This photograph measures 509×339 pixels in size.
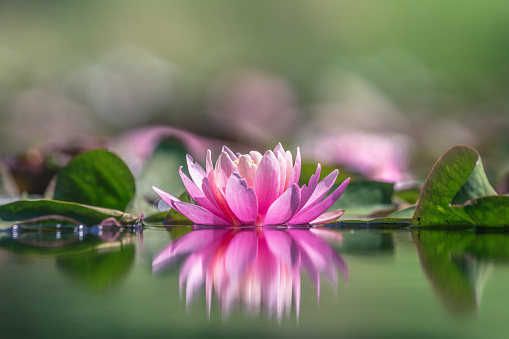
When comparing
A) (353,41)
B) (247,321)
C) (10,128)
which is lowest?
(247,321)

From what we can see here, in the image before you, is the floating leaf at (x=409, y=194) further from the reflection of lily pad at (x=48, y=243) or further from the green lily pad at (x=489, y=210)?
the reflection of lily pad at (x=48, y=243)

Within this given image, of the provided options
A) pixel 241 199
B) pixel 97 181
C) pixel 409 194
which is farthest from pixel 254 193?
pixel 409 194

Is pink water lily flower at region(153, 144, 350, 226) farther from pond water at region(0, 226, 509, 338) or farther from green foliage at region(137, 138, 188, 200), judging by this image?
green foliage at region(137, 138, 188, 200)

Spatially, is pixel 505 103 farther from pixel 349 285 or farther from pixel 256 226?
pixel 349 285

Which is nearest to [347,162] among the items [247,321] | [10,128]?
[247,321]

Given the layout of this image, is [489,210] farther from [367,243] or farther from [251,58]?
[251,58]

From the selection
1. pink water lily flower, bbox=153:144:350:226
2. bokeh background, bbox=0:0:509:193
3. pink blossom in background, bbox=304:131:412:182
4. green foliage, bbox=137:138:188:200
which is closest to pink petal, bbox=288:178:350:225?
pink water lily flower, bbox=153:144:350:226
